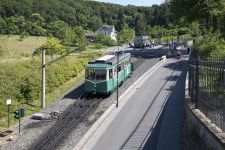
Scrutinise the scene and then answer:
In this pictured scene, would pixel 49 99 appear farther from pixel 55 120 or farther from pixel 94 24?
pixel 94 24

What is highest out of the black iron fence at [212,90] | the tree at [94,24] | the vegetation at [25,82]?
the tree at [94,24]

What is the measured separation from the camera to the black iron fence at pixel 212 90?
10.8 meters

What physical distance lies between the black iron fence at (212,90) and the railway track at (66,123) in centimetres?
1187

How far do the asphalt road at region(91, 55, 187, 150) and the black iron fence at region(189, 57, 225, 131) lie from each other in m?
8.10

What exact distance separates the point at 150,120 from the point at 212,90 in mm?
16618

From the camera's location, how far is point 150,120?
2855cm

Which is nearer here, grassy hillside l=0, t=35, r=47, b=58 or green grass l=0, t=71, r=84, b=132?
green grass l=0, t=71, r=84, b=132

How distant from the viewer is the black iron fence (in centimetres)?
1080

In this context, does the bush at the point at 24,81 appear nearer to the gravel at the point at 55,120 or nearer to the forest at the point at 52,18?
the gravel at the point at 55,120

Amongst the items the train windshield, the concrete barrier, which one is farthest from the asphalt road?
the concrete barrier

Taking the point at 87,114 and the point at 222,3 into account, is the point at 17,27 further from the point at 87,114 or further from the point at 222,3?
the point at 87,114

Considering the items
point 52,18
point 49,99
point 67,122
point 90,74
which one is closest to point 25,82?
point 49,99

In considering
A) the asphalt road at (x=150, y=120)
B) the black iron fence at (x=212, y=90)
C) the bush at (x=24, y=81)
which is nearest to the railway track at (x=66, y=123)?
the asphalt road at (x=150, y=120)

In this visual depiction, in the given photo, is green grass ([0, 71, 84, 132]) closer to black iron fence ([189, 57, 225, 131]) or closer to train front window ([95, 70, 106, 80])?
train front window ([95, 70, 106, 80])
